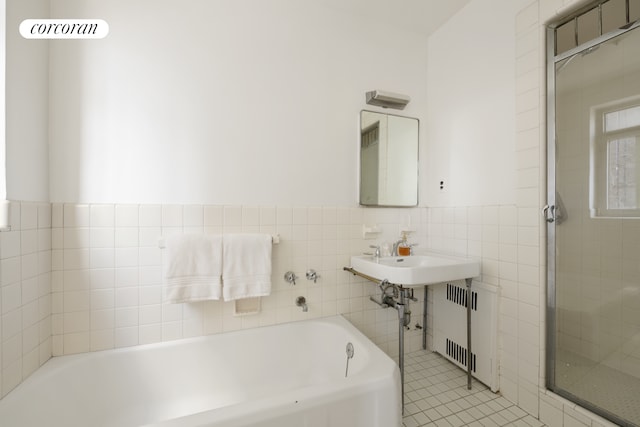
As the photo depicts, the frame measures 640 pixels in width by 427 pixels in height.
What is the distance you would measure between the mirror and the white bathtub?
3.22 feet

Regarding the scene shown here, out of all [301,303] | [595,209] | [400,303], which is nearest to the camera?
[595,209]

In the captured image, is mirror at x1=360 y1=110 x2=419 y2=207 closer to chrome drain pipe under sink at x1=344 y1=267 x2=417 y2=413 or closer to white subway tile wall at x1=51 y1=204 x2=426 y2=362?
white subway tile wall at x1=51 y1=204 x2=426 y2=362

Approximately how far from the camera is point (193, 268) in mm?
1470

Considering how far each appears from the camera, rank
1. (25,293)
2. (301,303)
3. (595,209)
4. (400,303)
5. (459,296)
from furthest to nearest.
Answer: (459,296) → (301,303) → (400,303) → (595,209) → (25,293)

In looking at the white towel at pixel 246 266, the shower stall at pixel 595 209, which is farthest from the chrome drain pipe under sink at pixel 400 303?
the shower stall at pixel 595 209

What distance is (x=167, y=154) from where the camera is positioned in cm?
151

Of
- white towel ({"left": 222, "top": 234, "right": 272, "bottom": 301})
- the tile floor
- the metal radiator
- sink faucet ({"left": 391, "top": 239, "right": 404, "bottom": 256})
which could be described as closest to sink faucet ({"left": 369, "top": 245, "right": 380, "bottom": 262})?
sink faucet ({"left": 391, "top": 239, "right": 404, "bottom": 256})

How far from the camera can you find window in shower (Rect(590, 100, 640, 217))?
3.81ft

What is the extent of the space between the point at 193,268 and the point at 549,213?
1.97 meters

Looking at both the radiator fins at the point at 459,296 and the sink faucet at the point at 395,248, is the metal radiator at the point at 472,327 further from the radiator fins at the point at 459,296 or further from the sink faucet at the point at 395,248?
the sink faucet at the point at 395,248

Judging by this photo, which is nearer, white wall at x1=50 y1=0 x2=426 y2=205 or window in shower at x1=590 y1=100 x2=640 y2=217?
window in shower at x1=590 y1=100 x2=640 y2=217

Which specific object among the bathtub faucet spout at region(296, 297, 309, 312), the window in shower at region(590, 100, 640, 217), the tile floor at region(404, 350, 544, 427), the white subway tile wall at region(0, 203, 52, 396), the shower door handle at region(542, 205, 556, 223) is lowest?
the tile floor at region(404, 350, 544, 427)

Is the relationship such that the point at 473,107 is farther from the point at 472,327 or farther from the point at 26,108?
the point at 26,108

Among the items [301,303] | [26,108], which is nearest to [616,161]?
[301,303]
